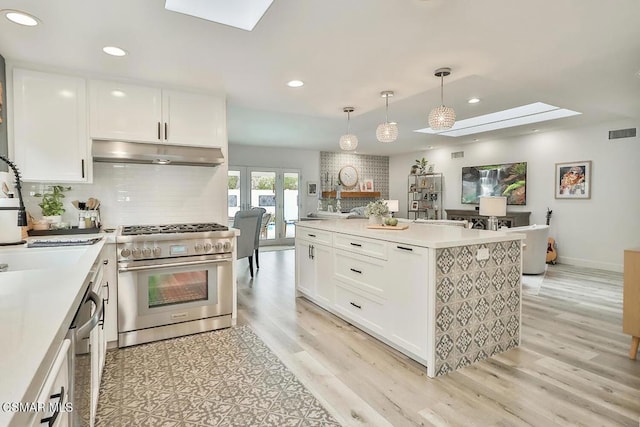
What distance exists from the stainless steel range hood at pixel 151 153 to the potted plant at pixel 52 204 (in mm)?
433

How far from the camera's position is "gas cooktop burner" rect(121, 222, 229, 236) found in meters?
3.02

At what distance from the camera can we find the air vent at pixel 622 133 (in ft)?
18.1

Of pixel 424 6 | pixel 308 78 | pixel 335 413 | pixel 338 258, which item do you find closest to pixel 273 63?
pixel 308 78

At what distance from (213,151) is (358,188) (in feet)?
22.5

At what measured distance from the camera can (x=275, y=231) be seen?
8820 millimetres

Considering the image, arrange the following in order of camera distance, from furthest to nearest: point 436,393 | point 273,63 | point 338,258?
point 338,258 → point 273,63 → point 436,393

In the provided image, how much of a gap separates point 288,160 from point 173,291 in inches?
245

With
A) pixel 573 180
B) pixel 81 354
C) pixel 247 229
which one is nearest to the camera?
pixel 81 354

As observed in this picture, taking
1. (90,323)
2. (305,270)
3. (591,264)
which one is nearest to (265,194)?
(305,270)

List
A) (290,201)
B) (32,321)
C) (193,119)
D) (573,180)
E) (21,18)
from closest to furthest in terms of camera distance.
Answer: (32,321) < (21,18) < (193,119) < (573,180) < (290,201)

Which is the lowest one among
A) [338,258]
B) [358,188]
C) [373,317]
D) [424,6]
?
[373,317]

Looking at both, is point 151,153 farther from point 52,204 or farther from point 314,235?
point 314,235

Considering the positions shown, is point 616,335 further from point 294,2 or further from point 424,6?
point 294,2

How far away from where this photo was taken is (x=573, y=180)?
6.25 metres
